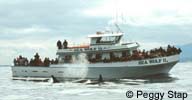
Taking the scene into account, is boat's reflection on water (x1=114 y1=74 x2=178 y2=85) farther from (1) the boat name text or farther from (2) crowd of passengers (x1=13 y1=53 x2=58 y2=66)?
(2) crowd of passengers (x1=13 y1=53 x2=58 y2=66)

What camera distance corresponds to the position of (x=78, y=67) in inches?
2490

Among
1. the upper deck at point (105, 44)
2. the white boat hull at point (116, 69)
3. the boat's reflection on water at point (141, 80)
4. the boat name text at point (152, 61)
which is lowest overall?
the boat's reflection on water at point (141, 80)

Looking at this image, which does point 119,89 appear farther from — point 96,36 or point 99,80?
point 96,36

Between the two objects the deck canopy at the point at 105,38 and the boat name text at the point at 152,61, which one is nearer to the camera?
the boat name text at the point at 152,61

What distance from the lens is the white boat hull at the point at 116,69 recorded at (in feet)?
193

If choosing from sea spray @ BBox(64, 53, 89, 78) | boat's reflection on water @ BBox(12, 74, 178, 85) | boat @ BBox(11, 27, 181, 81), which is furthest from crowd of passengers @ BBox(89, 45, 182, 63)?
boat's reflection on water @ BBox(12, 74, 178, 85)

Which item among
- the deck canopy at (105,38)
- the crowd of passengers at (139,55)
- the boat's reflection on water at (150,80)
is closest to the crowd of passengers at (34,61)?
the crowd of passengers at (139,55)

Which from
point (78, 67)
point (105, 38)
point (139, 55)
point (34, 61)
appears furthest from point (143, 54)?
point (34, 61)

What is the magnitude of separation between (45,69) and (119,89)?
2121 cm

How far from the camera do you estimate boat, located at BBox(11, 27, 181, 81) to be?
2320 inches

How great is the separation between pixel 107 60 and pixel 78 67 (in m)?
5.33

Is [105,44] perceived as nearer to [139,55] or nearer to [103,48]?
[103,48]

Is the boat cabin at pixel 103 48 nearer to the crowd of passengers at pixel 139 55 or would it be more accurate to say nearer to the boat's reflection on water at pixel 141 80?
the crowd of passengers at pixel 139 55

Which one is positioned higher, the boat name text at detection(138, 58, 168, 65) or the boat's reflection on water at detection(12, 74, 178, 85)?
the boat name text at detection(138, 58, 168, 65)
